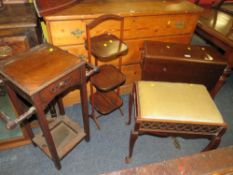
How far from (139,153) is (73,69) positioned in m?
1.03

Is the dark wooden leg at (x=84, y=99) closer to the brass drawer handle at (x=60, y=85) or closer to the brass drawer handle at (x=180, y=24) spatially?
the brass drawer handle at (x=60, y=85)

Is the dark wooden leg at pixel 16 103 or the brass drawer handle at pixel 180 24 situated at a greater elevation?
the brass drawer handle at pixel 180 24

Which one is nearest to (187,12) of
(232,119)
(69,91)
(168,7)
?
(168,7)

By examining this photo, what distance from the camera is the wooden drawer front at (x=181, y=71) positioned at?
69.8 inches

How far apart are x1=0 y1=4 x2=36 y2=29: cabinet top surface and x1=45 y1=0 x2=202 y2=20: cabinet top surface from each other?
14cm

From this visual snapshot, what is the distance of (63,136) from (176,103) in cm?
100

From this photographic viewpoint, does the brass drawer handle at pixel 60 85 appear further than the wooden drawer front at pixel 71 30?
No

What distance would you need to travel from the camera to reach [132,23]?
1672mm

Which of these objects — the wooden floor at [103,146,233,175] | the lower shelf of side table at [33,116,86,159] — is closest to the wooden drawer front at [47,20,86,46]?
the lower shelf of side table at [33,116,86,159]

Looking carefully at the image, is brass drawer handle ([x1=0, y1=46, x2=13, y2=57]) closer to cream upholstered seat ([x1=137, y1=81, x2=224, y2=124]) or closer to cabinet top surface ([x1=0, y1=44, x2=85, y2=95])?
cabinet top surface ([x1=0, y1=44, x2=85, y2=95])

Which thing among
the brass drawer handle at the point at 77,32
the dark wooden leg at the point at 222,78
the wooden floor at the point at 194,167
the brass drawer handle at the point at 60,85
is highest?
the brass drawer handle at the point at 77,32

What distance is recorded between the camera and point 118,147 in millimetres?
1723

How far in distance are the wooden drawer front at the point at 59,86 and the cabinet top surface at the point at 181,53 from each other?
794mm

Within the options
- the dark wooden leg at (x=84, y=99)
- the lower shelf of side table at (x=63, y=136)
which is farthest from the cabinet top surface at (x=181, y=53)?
the lower shelf of side table at (x=63, y=136)
